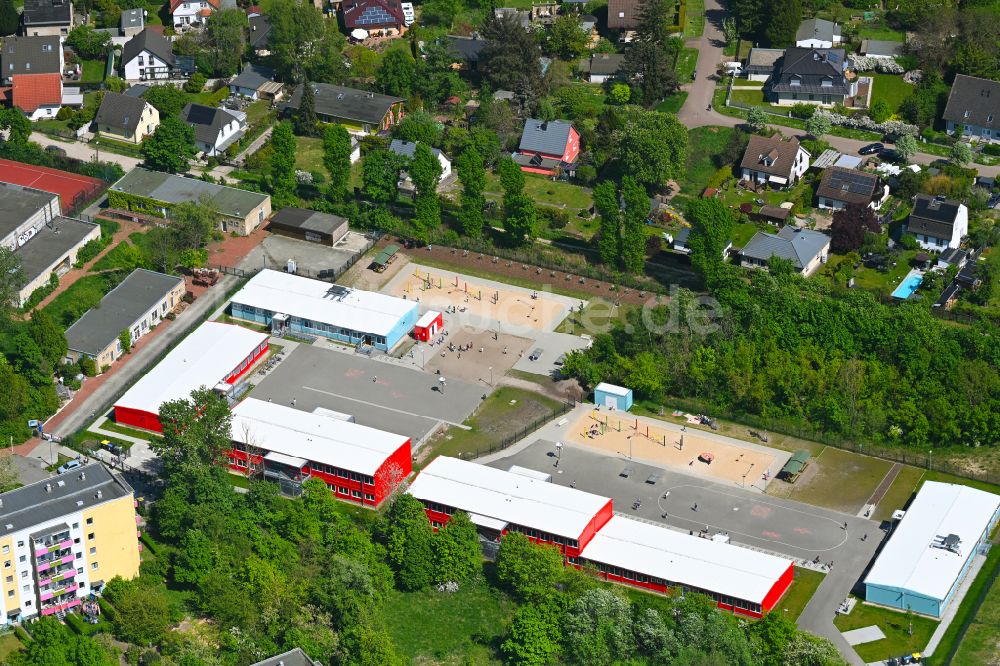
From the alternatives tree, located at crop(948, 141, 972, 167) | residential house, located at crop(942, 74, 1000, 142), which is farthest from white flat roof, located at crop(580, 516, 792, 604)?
residential house, located at crop(942, 74, 1000, 142)

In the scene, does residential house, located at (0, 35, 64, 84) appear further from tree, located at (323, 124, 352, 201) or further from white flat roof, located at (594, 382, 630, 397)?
white flat roof, located at (594, 382, 630, 397)

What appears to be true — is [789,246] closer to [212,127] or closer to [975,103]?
[975,103]

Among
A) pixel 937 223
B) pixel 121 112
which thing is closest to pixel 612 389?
pixel 937 223

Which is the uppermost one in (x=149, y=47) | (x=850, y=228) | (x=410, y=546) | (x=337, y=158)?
(x=149, y=47)

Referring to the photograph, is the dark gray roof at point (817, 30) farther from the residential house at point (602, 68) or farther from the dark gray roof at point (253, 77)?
the dark gray roof at point (253, 77)

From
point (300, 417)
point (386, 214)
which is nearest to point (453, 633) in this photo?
point (300, 417)
